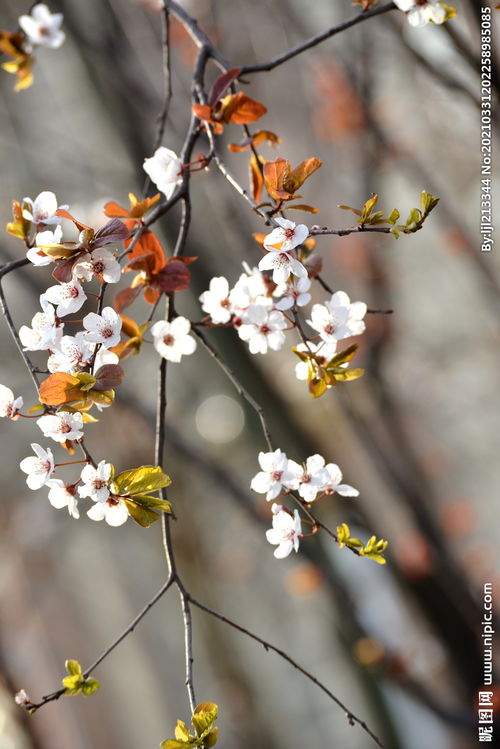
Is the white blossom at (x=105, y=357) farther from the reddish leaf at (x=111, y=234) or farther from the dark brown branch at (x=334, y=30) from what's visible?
the dark brown branch at (x=334, y=30)

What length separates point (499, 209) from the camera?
4.60 meters

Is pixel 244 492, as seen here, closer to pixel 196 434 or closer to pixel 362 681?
pixel 362 681

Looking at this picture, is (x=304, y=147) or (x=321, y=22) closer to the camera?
(x=321, y=22)

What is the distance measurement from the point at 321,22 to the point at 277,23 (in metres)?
0.23

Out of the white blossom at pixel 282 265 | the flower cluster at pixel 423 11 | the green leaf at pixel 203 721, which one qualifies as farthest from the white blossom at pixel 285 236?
the green leaf at pixel 203 721

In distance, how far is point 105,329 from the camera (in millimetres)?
544

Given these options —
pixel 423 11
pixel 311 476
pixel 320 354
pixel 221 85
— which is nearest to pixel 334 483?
pixel 311 476

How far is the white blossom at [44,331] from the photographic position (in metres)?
0.54

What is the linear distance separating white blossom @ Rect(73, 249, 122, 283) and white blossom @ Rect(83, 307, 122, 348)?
3 centimetres

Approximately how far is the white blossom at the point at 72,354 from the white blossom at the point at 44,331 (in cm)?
1

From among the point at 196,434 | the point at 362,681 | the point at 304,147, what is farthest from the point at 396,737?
the point at 304,147

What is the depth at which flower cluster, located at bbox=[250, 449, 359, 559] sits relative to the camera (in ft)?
1.98

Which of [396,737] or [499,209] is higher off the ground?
[499,209]

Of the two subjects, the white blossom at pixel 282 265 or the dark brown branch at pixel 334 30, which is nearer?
the white blossom at pixel 282 265
